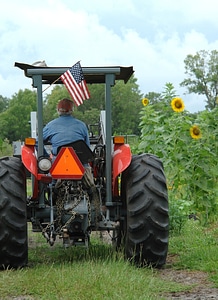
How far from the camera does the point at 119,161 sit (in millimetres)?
7504

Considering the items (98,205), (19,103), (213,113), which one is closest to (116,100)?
(19,103)

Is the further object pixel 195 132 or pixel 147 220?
pixel 195 132

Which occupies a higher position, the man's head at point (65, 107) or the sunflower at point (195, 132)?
the man's head at point (65, 107)

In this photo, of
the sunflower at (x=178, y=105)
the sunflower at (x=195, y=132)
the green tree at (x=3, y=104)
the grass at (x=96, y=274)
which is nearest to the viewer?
the grass at (x=96, y=274)

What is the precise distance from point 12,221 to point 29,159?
27.0 inches

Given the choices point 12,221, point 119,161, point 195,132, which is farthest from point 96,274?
point 195,132

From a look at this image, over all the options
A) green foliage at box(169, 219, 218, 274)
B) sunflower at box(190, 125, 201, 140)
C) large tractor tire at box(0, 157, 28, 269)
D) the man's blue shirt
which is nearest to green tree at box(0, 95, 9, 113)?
sunflower at box(190, 125, 201, 140)

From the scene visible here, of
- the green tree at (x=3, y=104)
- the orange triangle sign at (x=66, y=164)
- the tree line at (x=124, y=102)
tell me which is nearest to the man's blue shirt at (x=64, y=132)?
the orange triangle sign at (x=66, y=164)

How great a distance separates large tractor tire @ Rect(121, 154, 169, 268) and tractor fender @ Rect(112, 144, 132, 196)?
19cm

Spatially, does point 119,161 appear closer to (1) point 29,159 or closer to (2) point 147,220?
(2) point 147,220

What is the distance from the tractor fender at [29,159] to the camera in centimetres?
724

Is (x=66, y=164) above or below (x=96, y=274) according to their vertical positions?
above

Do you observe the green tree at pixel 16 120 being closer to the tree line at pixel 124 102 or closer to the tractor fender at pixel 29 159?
the tree line at pixel 124 102

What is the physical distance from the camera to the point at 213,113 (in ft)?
38.1
